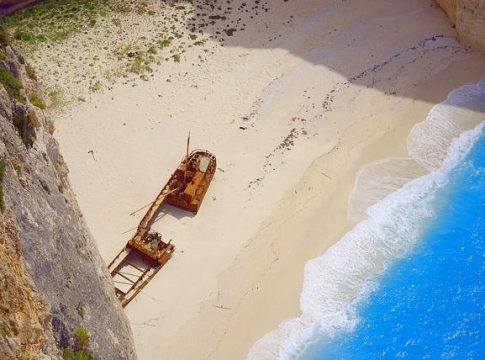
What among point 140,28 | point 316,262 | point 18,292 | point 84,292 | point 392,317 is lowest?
point 392,317

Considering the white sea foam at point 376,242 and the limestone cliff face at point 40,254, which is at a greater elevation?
the limestone cliff face at point 40,254

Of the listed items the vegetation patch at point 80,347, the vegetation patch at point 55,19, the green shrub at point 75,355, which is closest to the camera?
the green shrub at point 75,355

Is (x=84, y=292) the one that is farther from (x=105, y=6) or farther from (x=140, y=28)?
(x=105, y=6)

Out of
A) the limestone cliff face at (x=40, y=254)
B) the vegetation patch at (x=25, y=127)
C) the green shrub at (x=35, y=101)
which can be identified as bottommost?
the limestone cliff face at (x=40, y=254)

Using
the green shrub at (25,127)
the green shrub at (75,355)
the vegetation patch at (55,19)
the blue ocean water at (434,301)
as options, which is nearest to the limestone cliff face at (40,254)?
the green shrub at (25,127)

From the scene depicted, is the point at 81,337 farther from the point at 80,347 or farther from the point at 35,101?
the point at 35,101

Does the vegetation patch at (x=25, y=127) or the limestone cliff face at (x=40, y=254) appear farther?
the vegetation patch at (x=25, y=127)

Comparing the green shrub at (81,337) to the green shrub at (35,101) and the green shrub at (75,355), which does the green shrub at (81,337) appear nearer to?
the green shrub at (75,355)

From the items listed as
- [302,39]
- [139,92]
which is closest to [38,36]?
[139,92]
